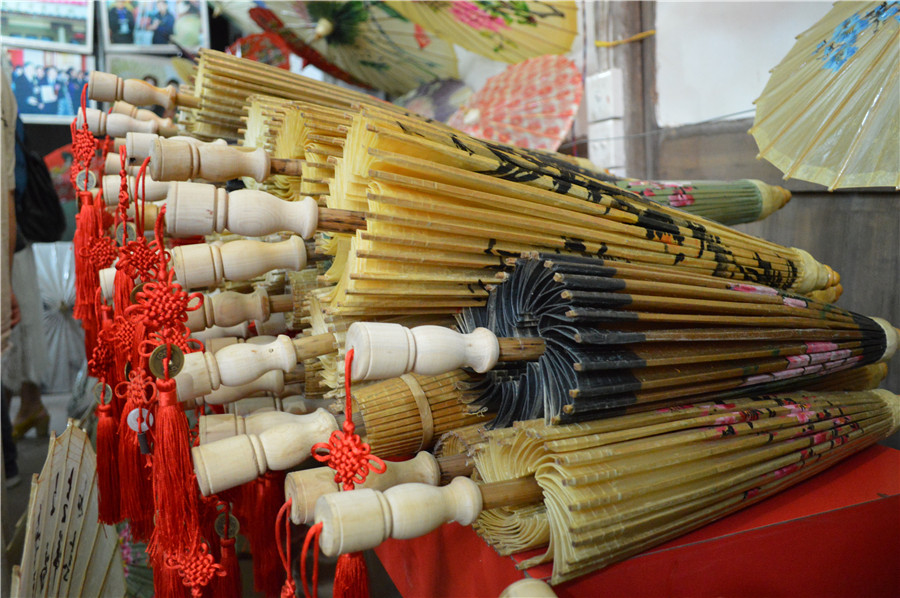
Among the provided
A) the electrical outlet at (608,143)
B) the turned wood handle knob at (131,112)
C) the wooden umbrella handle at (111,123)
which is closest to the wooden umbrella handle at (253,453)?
the wooden umbrella handle at (111,123)

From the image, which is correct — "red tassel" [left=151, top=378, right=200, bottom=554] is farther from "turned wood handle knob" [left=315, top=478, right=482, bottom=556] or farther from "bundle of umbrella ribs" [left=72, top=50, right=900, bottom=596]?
"turned wood handle knob" [left=315, top=478, right=482, bottom=556]

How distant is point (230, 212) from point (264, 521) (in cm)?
47

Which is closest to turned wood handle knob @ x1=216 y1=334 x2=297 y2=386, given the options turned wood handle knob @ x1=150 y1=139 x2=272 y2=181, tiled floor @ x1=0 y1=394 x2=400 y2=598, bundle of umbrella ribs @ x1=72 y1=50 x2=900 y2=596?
bundle of umbrella ribs @ x1=72 y1=50 x2=900 y2=596

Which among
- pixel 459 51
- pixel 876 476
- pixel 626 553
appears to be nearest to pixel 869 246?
pixel 876 476

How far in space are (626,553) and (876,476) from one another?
53 centimetres

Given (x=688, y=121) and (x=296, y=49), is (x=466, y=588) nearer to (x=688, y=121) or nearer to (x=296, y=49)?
(x=688, y=121)

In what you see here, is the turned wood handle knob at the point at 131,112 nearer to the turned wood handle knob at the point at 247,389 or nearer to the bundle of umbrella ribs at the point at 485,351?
the bundle of umbrella ribs at the point at 485,351

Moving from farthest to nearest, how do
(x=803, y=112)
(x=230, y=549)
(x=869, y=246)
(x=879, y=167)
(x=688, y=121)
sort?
(x=688, y=121) < (x=869, y=246) < (x=803, y=112) < (x=879, y=167) < (x=230, y=549)

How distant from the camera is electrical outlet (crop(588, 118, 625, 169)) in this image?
2.24 metres

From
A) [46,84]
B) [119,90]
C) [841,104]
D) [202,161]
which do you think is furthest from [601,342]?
[46,84]

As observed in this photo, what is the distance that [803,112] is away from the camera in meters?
1.13

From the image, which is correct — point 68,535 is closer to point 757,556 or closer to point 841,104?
point 757,556

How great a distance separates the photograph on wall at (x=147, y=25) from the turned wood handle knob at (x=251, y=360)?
3.04 metres

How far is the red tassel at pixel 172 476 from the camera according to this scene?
696 millimetres
